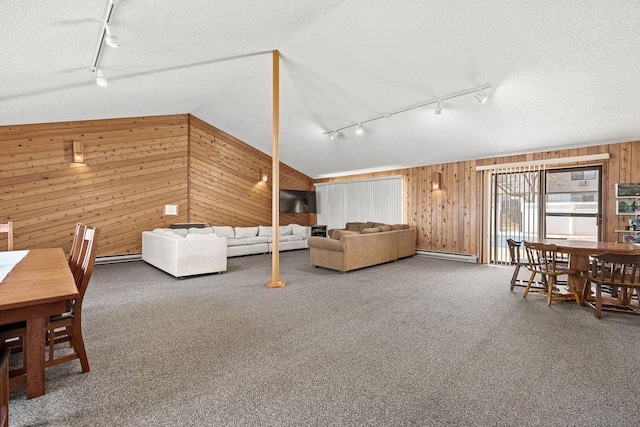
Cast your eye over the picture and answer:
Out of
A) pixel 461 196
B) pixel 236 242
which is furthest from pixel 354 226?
pixel 236 242

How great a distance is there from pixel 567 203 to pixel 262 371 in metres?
7.33

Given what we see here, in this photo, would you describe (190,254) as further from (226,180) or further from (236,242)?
(226,180)

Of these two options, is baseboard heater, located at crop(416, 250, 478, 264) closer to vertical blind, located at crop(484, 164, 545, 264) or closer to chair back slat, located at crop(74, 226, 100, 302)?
vertical blind, located at crop(484, 164, 545, 264)

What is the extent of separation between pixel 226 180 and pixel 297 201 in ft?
7.74

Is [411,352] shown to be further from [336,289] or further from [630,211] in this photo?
[630,211]

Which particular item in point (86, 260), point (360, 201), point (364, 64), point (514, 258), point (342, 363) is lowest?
point (342, 363)

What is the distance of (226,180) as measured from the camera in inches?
348

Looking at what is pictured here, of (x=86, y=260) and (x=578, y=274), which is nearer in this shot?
(x=86, y=260)

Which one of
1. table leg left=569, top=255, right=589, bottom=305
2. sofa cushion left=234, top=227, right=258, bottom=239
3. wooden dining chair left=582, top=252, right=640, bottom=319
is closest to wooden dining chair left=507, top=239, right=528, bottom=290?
table leg left=569, top=255, right=589, bottom=305

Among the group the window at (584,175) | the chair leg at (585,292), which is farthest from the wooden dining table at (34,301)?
the window at (584,175)

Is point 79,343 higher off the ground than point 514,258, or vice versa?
point 514,258

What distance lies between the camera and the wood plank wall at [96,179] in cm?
579

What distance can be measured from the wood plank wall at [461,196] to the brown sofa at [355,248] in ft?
3.83

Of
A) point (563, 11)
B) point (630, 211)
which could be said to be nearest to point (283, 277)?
point (563, 11)
